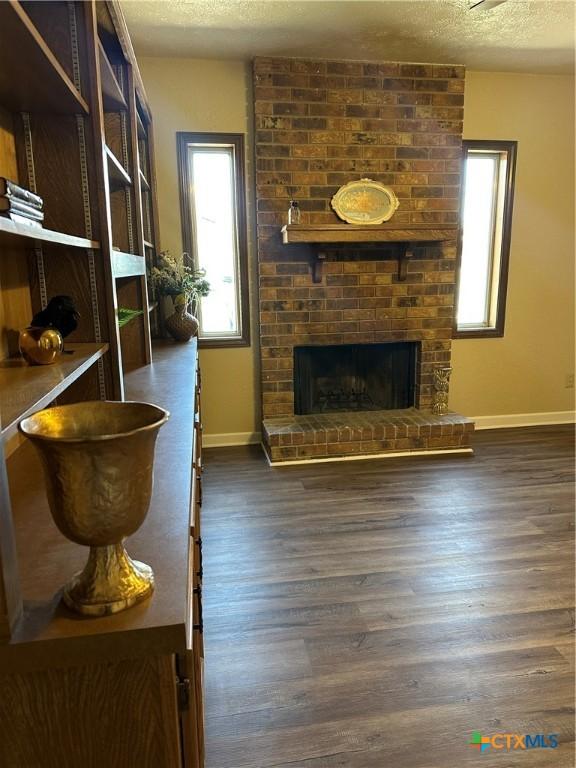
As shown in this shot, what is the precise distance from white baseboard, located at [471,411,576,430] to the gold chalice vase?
4.00 m

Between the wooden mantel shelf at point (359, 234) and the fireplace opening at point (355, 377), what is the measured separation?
79 centimetres

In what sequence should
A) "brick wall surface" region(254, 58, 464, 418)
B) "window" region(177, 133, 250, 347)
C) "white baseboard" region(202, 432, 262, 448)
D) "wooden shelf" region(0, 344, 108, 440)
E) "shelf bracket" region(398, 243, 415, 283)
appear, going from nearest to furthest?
"wooden shelf" region(0, 344, 108, 440)
"brick wall surface" region(254, 58, 464, 418)
"window" region(177, 133, 250, 347)
"shelf bracket" region(398, 243, 415, 283)
"white baseboard" region(202, 432, 262, 448)

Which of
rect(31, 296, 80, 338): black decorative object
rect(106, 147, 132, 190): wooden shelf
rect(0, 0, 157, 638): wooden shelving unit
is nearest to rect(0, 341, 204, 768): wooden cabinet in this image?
rect(0, 0, 157, 638): wooden shelving unit

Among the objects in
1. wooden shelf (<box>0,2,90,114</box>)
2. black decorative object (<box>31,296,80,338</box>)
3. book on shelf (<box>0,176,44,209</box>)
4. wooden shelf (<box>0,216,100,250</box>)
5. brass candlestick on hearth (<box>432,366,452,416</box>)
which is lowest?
brass candlestick on hearth (<box>432,366,452,416</box>)

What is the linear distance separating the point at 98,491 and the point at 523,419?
172 inches

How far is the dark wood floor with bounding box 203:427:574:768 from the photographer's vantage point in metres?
1.48

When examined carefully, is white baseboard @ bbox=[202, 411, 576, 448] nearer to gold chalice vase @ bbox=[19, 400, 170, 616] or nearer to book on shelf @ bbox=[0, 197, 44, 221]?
book on shelf @ bbox=[0, 197, 44, 221]

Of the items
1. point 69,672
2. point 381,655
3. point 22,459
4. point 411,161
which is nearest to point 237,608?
point 381,655

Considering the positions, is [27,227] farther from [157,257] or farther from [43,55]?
[157,257]

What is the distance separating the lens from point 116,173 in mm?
2158

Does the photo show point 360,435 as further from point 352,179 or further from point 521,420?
point 352,179

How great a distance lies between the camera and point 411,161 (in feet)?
11.8

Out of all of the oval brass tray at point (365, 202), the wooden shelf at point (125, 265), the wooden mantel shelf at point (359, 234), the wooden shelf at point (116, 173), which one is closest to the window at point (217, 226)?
the wooden mantel shelf at point (359, 234)

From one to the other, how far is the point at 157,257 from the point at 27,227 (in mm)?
2514
